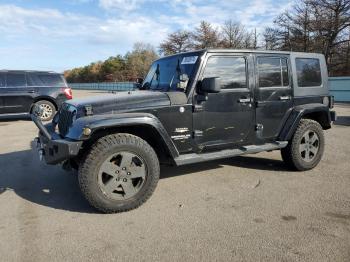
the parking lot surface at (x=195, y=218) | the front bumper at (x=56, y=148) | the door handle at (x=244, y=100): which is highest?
the door handle at (x=244, y=100)

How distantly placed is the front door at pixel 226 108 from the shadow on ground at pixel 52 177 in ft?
3.26

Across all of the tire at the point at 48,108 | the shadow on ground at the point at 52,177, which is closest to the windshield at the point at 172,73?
the shadow on ground at the point at 52,177

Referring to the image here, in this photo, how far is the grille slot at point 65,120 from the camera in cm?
466

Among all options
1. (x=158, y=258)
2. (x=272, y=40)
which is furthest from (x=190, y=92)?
(x=272, y=40)

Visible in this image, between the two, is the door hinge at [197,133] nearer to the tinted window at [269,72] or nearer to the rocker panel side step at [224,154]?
the rocker panel side step at [224,154]

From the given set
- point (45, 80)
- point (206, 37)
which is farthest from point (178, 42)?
point (45, 80)

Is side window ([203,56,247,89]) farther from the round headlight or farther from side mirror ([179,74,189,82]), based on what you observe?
the round headlight

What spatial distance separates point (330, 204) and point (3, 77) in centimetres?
1096

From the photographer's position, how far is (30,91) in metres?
12.5

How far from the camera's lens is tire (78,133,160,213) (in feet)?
13.9

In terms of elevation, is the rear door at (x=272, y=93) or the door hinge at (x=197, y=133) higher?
the rear door at (x=272, y=93)

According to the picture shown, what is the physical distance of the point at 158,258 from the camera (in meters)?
3.33

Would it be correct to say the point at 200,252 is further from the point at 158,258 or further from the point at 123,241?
the point at 123,241

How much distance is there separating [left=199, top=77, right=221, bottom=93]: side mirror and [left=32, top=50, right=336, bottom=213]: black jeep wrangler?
0.01 meters
